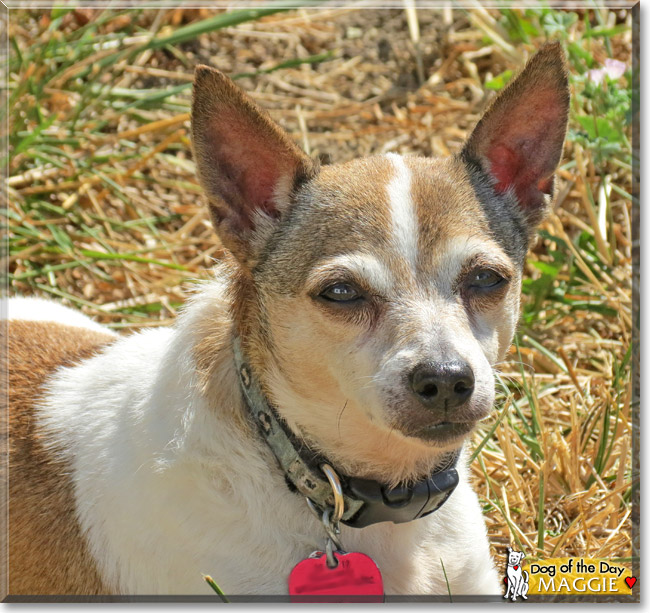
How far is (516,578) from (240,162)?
1745 mm

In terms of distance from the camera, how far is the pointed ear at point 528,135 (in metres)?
3.04

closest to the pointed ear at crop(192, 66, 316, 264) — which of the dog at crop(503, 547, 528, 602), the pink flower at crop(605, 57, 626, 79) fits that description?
the dog at crop(503, 547, 528, 602)

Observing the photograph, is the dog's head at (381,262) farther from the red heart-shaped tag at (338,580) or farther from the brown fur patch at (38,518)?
the brown fur patch at (38,518)

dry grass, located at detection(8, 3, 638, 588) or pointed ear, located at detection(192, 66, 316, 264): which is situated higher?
pointed ear, located at detection(192, 66, 316, 264)

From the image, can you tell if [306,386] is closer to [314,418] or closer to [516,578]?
[314,418]

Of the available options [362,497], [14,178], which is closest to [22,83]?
[14,178]

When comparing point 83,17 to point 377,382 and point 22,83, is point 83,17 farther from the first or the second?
point 377,382

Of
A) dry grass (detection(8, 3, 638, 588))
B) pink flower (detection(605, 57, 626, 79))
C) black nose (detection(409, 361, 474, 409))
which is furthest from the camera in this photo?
pink flower (detection(605, 57, 626, 79))

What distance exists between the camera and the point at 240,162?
9.88ft

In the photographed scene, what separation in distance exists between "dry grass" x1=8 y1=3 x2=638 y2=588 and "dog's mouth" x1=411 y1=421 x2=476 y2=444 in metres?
1.06

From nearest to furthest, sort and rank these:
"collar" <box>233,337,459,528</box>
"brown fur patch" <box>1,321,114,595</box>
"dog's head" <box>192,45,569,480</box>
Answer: "dog's head" <box>192,45,569,480</box> → "collar" <box>233,337,459,528</box> → "brown fur patch" <box>1,321,114,595</box>

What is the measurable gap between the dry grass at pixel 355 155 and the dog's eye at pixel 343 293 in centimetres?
102

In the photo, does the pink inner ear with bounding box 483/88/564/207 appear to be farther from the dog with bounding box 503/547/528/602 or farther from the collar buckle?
the dog with bounding box 503/547/528/602

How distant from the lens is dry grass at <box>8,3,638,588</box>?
13.3 feet
